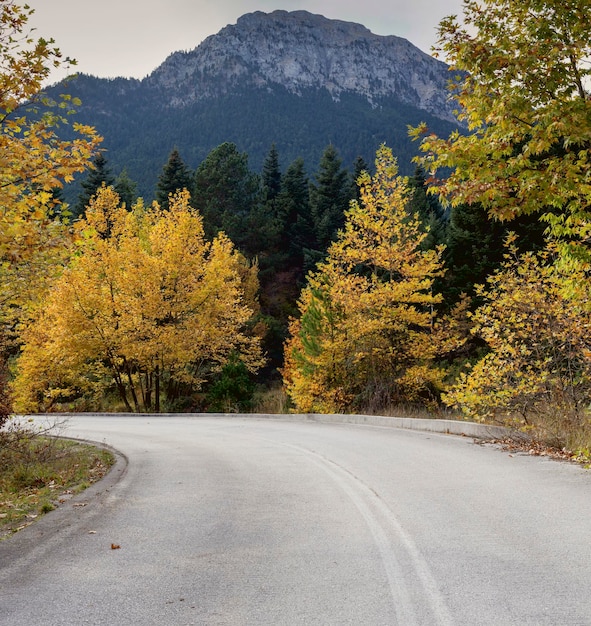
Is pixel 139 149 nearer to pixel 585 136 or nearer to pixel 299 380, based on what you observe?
pixel 299 380

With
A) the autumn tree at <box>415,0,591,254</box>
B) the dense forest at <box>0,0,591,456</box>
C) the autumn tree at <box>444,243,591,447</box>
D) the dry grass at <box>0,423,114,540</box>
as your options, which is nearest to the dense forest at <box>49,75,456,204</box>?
the dense forest at <box>0,0,591,456</box>

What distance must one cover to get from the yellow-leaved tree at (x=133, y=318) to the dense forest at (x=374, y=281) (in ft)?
0.35

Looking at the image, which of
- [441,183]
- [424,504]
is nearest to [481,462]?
[424,504]

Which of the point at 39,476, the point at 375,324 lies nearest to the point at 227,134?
the point at 375,324

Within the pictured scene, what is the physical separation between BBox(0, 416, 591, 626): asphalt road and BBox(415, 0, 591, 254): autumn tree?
14.0ft

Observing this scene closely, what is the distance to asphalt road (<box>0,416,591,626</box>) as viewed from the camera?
4516mm

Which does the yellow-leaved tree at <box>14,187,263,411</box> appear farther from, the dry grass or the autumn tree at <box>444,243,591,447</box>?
the autumn tree at <box>444,243,591,447</box>

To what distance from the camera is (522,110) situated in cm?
965

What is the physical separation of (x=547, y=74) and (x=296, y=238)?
51.0m

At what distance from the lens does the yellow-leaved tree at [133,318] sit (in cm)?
2998

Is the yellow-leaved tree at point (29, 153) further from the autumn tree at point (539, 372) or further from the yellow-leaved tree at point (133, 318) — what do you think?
the yellow-leaved tree at point (133, 318)

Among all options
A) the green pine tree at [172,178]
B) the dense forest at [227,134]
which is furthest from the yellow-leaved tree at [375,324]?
the dense forest at [227,134]

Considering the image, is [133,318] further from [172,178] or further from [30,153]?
[172,178]

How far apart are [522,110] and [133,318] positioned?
2370 cm
